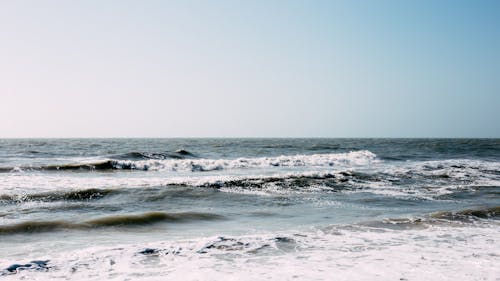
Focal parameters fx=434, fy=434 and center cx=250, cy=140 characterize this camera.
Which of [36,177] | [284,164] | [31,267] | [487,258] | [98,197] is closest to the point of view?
→ [31,267]

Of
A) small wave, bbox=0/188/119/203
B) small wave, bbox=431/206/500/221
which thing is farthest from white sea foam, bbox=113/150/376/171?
small wave, bbox=431/206/500/221

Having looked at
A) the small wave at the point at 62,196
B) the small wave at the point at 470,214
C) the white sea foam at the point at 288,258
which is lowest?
the small wave at the point at 62,196

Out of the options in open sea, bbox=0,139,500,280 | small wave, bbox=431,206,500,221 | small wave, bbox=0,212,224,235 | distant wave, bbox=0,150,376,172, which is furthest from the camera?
distant wave, bbox=0,150,376,172

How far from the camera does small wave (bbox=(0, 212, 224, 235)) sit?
802 centimetres

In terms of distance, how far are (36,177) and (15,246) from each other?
12538 millimetres

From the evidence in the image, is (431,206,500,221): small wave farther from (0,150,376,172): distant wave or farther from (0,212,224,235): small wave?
(0,150,376,172): distant wave

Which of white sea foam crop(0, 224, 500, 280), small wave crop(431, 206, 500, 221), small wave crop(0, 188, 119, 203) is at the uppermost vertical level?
white sea foam crop(0, 224, 500, 280)

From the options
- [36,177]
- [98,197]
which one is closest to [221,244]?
[98,197]

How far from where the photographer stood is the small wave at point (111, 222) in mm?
8016

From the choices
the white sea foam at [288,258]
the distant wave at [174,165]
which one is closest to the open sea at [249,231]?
the white sea foam at [288,258]

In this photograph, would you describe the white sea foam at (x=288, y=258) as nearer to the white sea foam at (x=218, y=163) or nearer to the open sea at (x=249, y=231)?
the open sea at (x=249, y=231)

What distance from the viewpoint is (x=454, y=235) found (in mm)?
7629

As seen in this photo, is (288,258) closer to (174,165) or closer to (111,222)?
(111,222)

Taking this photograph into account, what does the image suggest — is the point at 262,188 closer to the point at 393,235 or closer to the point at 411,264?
the point at 393,235
